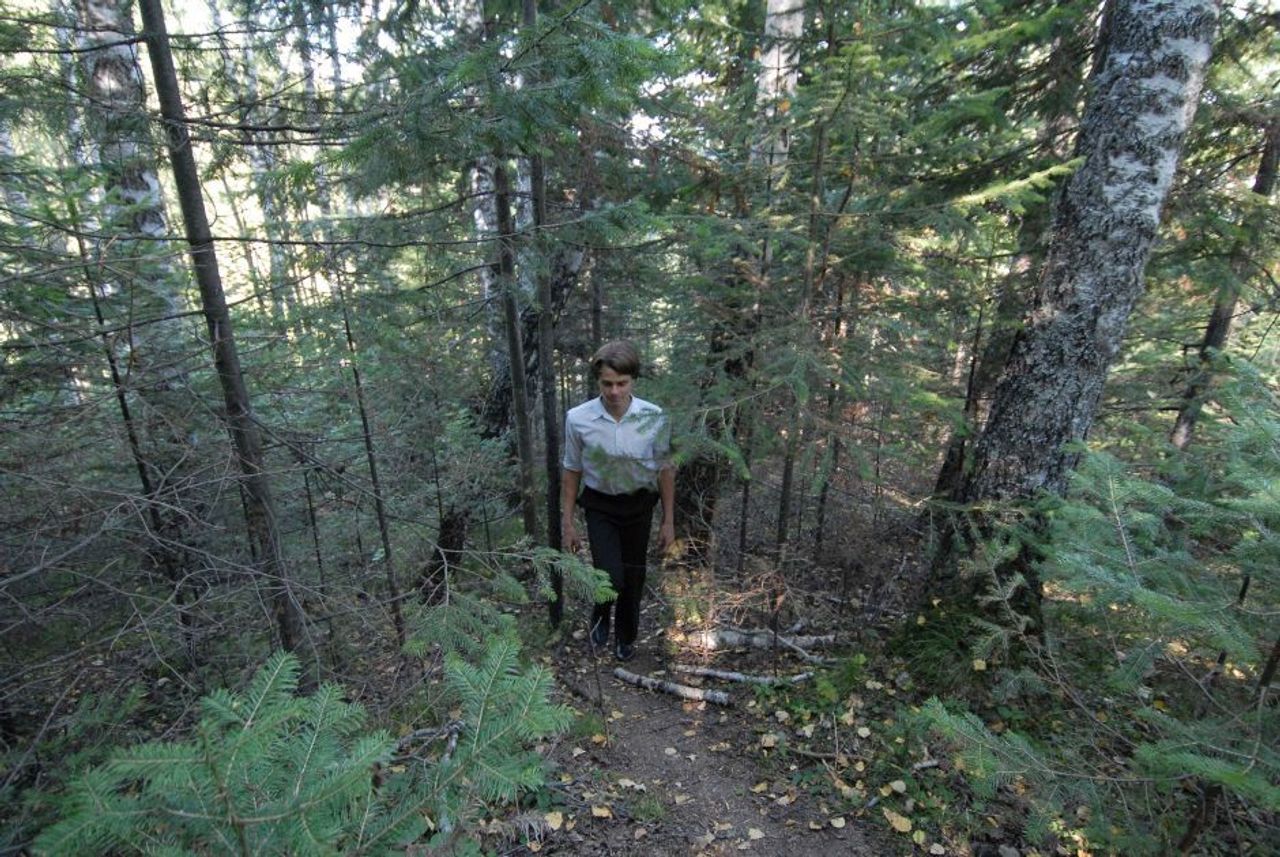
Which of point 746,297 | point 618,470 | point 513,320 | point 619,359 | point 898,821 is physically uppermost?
point 746,297

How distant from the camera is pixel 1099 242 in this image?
400cm

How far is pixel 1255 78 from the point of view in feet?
18.5

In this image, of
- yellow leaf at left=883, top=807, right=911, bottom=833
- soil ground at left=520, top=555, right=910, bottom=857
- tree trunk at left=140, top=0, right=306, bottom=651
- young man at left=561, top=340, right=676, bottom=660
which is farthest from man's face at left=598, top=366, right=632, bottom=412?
yellow leaf at left=883, top=807, right=911, bottom=833

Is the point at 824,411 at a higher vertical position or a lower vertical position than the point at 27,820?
higher

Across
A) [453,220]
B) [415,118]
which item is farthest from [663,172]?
[415,118]

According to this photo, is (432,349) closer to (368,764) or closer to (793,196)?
(793,196)

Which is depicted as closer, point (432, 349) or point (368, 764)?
point (368, 764)

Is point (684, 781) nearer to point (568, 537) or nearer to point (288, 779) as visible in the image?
point (568, 537)

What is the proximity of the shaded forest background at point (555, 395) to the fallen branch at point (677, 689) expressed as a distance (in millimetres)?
720

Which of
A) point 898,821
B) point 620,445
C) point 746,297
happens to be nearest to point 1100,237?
point 746,297

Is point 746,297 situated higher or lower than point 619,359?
higher

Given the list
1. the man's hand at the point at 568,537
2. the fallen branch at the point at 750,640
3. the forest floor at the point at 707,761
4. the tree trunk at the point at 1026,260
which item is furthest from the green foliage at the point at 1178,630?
the man's hand at the point at 568,537

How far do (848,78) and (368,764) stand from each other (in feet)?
15.4

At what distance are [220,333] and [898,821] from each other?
16.8ft
